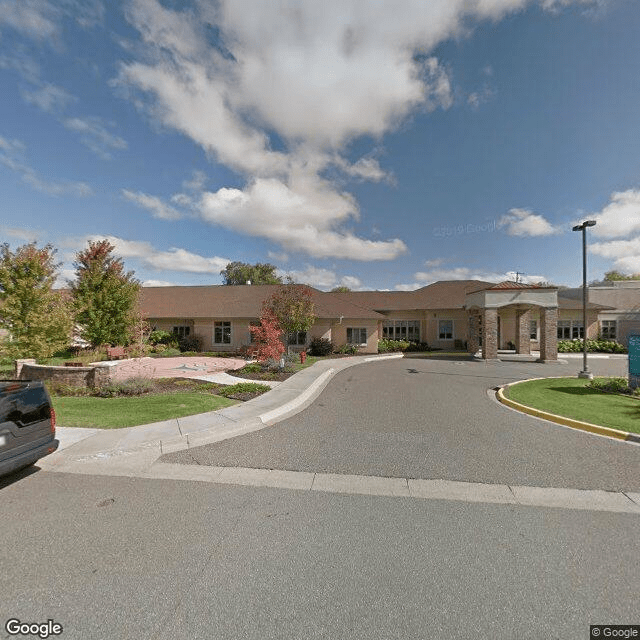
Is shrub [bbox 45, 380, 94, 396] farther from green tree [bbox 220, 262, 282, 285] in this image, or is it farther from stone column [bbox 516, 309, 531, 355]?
green tree [bbox 220, 262, 282, 285]

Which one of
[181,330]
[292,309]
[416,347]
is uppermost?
[292,309]

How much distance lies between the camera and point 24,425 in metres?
4.76

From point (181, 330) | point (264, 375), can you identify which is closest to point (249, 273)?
point (181, 330)

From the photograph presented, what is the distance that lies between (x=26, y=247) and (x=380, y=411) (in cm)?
1525

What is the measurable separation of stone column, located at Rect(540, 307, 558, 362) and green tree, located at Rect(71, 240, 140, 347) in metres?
27.3

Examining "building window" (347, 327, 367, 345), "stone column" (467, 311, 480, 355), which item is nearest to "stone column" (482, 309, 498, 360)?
"stone column" (467, 311, 480, 355)

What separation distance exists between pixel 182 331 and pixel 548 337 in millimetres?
27330

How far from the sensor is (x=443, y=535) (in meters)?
3.62

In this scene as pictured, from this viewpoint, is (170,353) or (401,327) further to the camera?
(401,327)

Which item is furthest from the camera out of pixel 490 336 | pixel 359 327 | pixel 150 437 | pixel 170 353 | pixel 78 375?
pixel 359 327

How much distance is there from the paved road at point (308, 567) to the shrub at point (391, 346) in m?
23.2

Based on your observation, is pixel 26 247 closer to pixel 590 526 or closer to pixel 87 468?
pixel 87 468

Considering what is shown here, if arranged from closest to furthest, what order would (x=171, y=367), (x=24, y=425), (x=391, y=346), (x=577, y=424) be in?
(x=24, y=425)
(x=577, y=424)
(x=171, y=367)
(x=391, y=346)

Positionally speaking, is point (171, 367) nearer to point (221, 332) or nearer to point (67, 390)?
point (67, 390)
